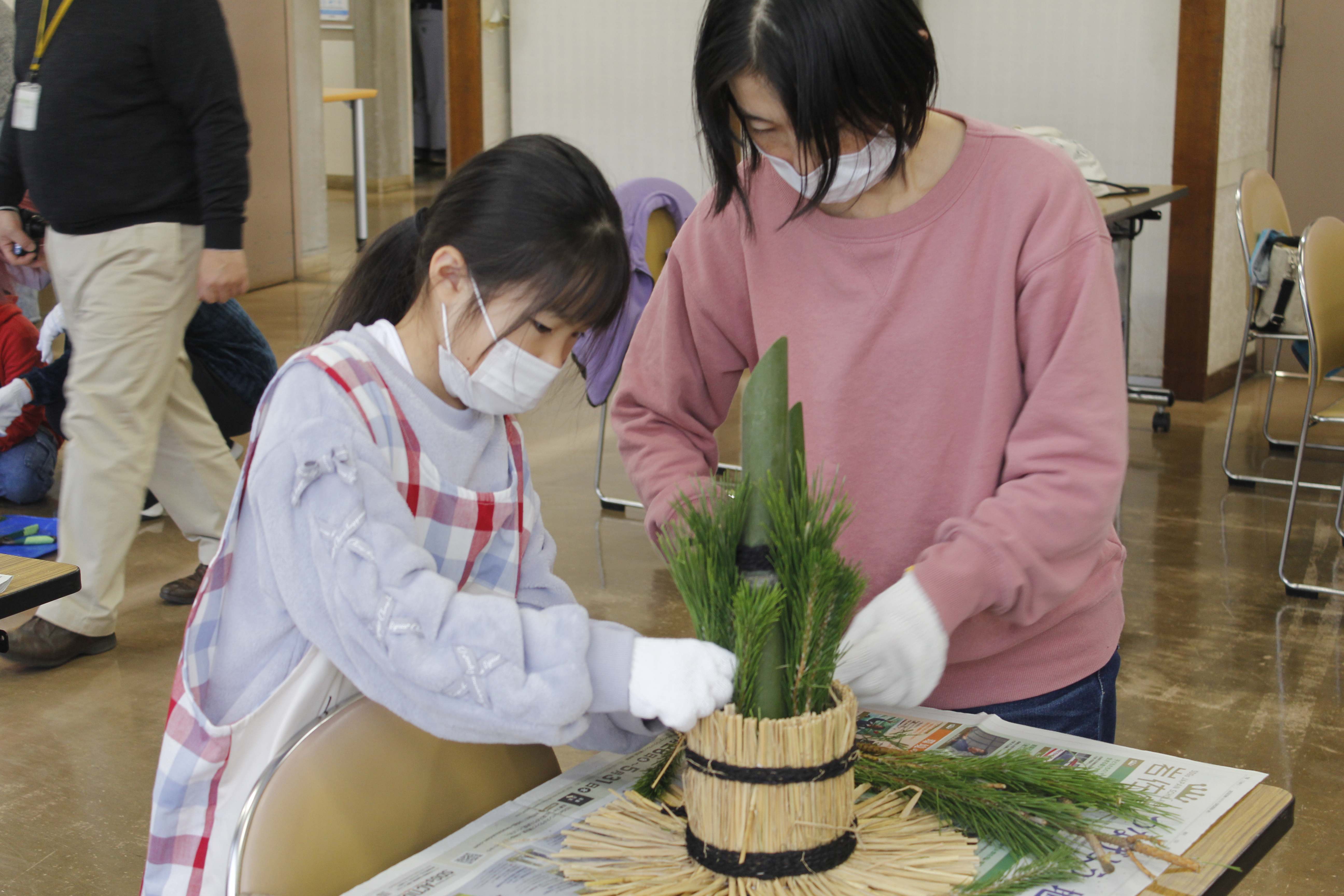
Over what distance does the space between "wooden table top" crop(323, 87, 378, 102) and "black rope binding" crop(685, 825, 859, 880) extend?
7175 millimetres

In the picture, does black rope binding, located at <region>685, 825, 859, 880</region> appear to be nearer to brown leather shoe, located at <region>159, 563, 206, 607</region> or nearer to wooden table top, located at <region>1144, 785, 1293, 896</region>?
wooden table top, located at <region>1144, 785, 1293, 896</region>

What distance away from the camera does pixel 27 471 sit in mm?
3852

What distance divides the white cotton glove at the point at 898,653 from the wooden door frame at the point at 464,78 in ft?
16.6

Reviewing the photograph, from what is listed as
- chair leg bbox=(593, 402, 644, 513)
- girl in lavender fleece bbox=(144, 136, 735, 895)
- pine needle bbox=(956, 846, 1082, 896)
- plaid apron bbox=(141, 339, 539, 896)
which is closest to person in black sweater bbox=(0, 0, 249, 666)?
chair leg bbox=(593, 402, 644, 513)

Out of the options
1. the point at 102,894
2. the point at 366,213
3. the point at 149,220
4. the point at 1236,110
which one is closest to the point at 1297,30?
the point at 1236,110

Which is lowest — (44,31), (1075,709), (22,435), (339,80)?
(22,435)

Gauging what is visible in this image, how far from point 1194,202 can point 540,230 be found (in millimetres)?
4428

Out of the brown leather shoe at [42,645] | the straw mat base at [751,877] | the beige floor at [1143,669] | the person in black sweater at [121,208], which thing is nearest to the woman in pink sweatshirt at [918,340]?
the straw mat base at [751,877]

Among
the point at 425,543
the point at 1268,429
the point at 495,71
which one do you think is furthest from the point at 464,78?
the point at 425,543

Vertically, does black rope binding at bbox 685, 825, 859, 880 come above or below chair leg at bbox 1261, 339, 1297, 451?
above

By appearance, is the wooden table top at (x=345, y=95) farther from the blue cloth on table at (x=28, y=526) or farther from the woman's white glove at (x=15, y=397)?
the blue cloth on table at (x=28, y=526)

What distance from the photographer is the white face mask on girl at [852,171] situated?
1110 millimetres

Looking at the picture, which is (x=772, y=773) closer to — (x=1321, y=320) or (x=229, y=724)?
(x=229, y=724)

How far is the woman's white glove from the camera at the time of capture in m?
3.62
